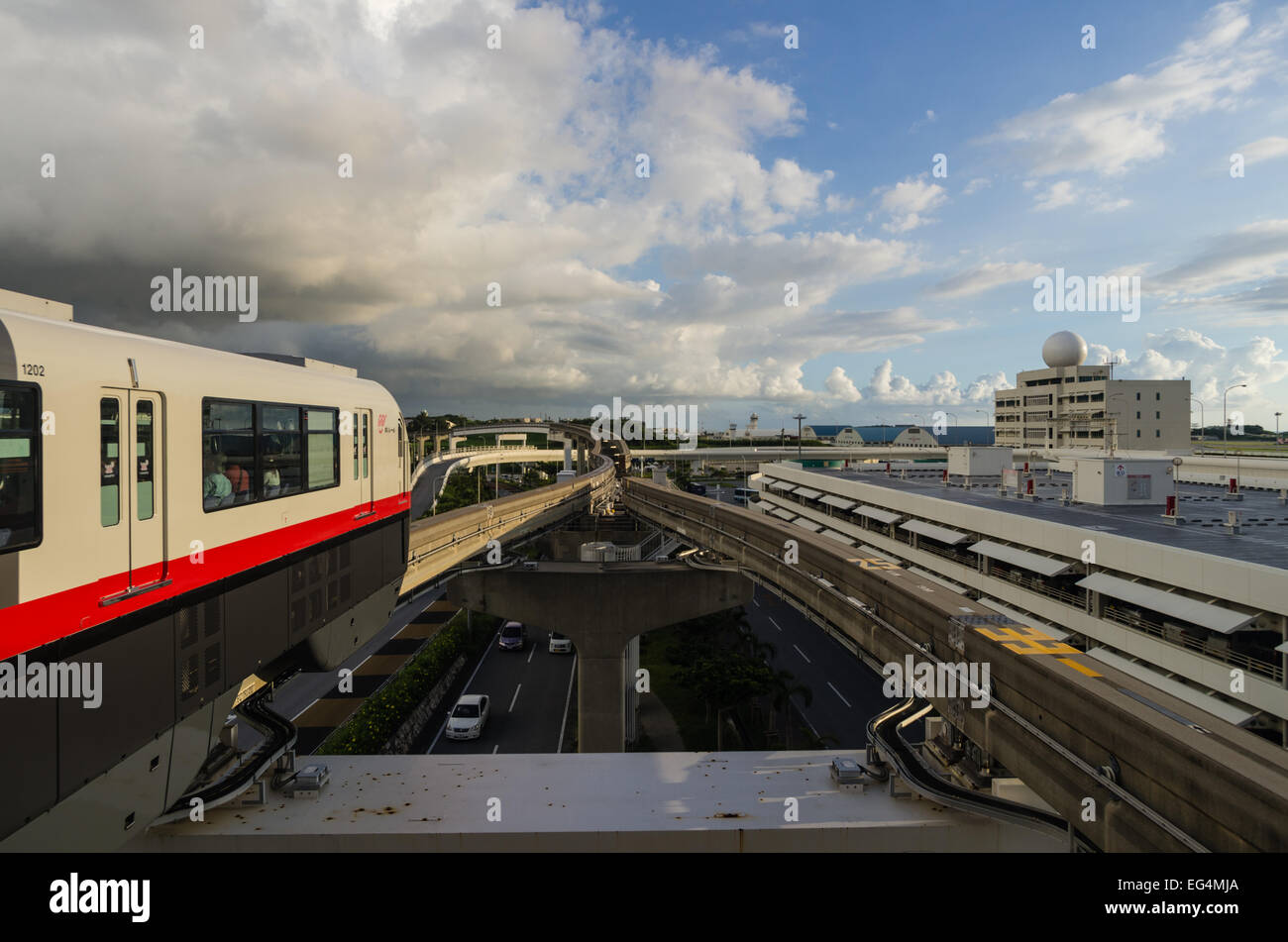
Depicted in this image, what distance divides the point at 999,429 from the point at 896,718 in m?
98.8

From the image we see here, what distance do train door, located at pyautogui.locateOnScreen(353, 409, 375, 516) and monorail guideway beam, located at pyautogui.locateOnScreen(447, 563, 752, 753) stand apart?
9932 millimetres

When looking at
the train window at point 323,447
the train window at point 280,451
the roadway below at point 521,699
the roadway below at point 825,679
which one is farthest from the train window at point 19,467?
the roadway below at point 521,699

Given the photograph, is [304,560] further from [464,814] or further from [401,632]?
[401,632]

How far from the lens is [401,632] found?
36.7m

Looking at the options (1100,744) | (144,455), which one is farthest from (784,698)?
(144,455)

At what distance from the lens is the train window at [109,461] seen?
5.49 meters

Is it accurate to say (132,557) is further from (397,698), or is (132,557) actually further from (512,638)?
(512,638)

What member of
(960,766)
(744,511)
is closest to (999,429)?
(744,511)

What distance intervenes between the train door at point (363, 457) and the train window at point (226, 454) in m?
3.17

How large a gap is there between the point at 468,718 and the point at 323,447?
696 inches

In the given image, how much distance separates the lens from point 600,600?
2127 cm

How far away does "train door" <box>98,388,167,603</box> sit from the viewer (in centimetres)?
557

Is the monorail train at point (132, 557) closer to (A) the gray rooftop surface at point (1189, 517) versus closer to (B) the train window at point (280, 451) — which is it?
(B) the train window at point (280, 451)

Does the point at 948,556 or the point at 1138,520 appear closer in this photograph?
the point at 1138,520
